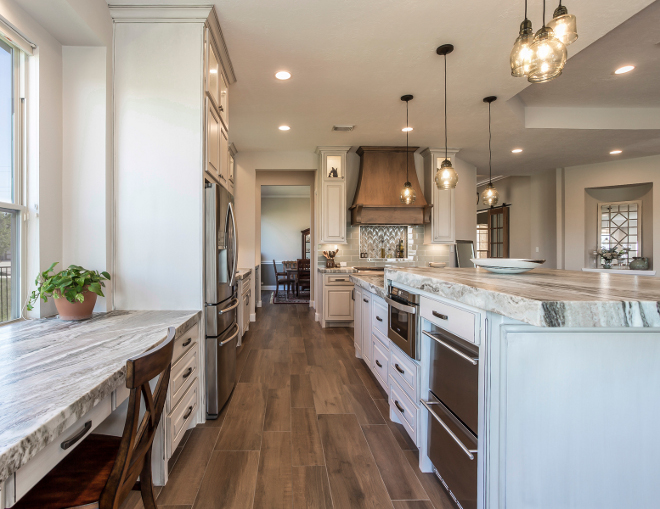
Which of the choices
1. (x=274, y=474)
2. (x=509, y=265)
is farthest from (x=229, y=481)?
(x=509, y=265)

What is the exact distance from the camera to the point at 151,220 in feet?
7.00

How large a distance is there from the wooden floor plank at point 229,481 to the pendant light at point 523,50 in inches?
88.4

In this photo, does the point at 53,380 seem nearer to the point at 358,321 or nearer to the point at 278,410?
the point at 278,410

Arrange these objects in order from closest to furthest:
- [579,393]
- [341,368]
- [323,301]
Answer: [579,393] → [341,368] → [323,301]

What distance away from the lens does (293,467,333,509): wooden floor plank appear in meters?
1.52

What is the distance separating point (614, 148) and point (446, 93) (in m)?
3.64

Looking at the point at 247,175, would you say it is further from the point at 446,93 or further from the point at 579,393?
the point at 579,393

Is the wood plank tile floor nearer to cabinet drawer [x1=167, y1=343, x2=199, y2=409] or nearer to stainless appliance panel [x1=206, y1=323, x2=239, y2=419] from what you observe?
stainless appliance panel [x1=206, y1=323, x2=239, y2=419]

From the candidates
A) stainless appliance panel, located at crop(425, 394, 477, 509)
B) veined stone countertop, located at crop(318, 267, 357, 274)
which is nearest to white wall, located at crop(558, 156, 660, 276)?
veined stone countertop, located at crop(318, 267, 357, 274)

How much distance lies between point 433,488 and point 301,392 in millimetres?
1335

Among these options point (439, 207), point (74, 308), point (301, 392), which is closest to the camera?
point (74, 308)

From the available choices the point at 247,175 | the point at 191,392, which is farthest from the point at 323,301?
the point at 191,392

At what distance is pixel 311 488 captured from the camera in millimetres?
1627

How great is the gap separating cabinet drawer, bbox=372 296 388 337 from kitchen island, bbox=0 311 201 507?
4.59ft
